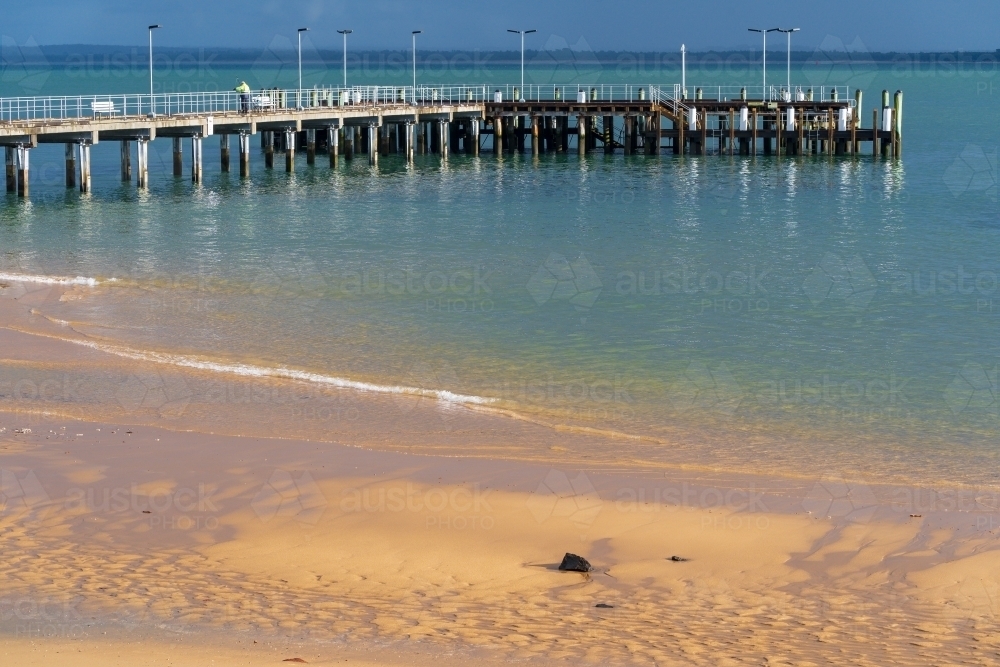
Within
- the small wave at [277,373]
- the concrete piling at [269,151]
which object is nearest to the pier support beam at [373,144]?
the concrete piling at [269,151]

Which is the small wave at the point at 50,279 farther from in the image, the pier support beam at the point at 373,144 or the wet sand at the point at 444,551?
the pier support beam at the point at 373,144

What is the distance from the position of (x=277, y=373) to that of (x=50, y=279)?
1086 cm

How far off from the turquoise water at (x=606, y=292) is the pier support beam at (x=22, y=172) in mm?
Result: 1021

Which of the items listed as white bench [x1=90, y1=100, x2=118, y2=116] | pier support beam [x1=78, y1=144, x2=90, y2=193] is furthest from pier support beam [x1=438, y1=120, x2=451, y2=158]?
pier support beam [x1=78, y1=144, x2=90, y2=193]

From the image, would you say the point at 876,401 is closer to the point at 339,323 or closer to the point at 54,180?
the point at 339,323

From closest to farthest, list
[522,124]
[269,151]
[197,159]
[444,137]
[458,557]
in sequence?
[458,557], [197,159], [269,151], [444,137], [522,124]

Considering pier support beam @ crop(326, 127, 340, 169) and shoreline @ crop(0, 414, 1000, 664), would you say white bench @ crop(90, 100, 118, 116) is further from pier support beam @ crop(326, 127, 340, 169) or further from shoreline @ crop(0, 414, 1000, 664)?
shoreline @ crop(0, 414, 1000, 664)

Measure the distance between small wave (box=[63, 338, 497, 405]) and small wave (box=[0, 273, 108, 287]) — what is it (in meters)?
6.86

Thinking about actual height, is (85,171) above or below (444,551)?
above

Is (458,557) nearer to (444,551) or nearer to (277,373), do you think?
(444,551)

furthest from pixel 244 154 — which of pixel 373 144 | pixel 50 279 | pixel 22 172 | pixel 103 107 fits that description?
pixel 50 279

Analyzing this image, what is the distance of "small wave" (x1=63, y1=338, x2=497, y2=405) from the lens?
1805 cm

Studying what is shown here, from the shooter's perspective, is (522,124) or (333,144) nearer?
(333,144)

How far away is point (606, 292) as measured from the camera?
28141 millimetres
